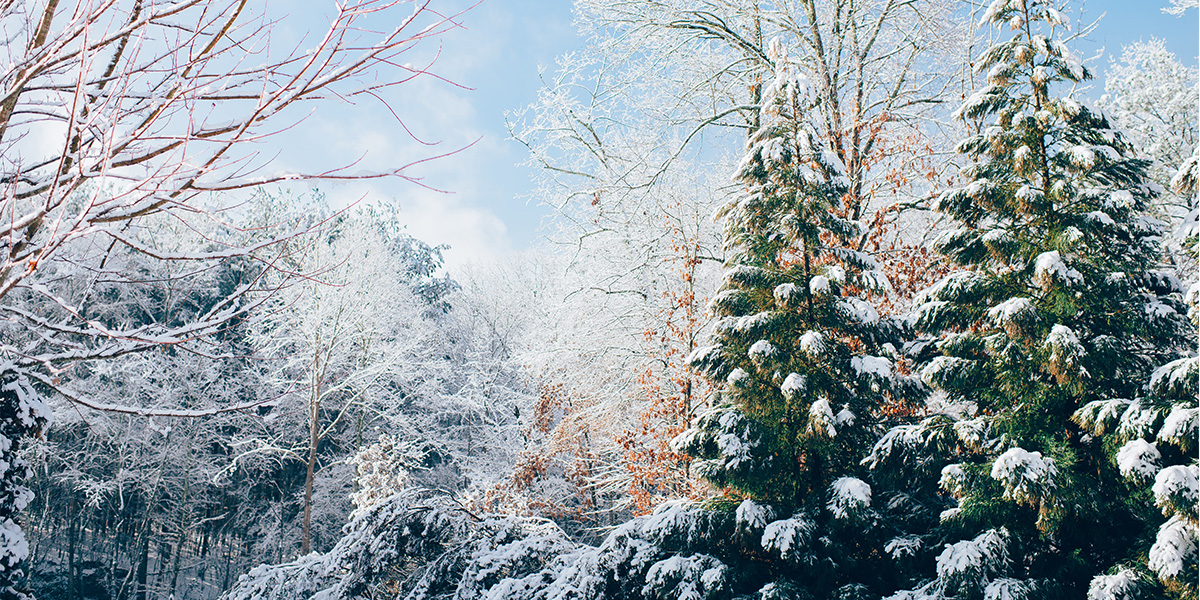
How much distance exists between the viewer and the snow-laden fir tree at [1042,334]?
17.4 feet

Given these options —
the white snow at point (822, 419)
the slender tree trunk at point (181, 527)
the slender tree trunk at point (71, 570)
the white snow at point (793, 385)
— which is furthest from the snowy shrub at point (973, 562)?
the slender tree trunk at point (71, 570)

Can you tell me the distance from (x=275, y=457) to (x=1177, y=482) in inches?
837

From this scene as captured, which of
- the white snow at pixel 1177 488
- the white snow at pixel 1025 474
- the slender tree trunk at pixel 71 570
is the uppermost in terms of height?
the white snow at pixel 1025 474

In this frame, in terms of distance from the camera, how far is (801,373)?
672 cm

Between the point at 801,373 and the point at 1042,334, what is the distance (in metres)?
2.02

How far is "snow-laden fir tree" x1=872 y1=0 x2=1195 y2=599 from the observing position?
17.4 ft

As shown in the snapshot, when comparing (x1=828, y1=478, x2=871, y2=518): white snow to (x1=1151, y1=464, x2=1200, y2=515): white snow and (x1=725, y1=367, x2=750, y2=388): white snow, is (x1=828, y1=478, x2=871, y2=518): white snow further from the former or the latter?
(x1=1151, y1=464, x2=1200, y2=515): white snow

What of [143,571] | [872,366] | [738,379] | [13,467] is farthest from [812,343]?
[143,571]

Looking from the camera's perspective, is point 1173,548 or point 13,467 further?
point 1173,548

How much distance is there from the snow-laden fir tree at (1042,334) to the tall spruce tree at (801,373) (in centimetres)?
54

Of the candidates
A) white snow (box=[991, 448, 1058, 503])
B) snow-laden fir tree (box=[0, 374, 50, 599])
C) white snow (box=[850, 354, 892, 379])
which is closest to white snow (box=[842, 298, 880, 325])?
white snow (box=[850, 354, 892, 379])

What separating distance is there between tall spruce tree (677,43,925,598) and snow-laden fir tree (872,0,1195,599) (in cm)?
54

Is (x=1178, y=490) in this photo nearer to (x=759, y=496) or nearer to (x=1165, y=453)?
(x=1165, y=453)

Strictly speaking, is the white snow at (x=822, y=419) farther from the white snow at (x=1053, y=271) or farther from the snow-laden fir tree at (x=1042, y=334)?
the white snow at (x=1053, y=271)
